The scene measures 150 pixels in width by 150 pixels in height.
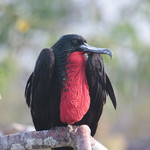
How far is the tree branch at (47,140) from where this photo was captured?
324cm

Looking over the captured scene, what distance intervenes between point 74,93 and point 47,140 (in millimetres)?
455

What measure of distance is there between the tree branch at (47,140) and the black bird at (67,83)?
10.5 inches

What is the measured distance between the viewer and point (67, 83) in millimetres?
3615

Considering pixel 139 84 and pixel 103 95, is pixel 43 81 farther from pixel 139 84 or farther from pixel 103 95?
pixel 139 84

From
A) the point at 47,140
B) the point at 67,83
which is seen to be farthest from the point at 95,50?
the point at 47,140

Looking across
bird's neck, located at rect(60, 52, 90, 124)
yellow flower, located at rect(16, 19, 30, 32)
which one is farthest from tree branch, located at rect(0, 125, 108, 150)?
yellow flower, located at rect(16, 19, 30, 32)

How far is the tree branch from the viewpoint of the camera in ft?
10.6

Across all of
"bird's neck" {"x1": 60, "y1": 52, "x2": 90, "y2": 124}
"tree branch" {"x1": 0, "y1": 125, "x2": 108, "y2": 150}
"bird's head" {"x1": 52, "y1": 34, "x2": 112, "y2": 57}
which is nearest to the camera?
"tree branch" {"x1": 0, "y1": 125, "x2": 108, "y2": 150}

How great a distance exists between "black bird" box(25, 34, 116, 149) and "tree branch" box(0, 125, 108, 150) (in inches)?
10.5

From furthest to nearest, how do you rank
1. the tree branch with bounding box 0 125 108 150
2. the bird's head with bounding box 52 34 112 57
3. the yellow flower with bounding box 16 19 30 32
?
the yellow flower with bounding box 16 19 30 32
the bird's head with bounding box 52 34 112 57
the tree branch with bounding box 0 125 108 150

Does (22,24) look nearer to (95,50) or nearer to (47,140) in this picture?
(95,50)

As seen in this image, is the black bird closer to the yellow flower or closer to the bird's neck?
the bird's neck

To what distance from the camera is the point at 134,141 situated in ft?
45.0

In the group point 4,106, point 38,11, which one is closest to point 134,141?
point 4,106
